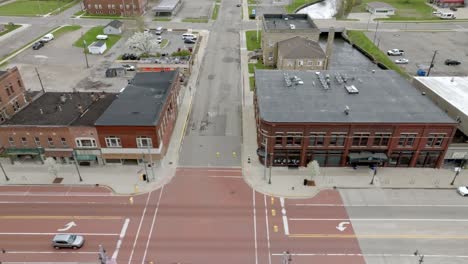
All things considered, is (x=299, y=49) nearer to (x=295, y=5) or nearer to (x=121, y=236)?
(x=121, y=236)

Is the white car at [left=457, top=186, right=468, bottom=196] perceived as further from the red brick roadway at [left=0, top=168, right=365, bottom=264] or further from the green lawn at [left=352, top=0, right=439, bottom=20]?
the green lawn at [left=352, top=0, right=439, bottom=20]

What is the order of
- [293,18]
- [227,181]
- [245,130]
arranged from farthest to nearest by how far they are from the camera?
1. [293,18]
2. [245,130]
3. [227,181]

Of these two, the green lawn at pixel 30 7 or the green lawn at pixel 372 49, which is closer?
the green lawn at pixel 372 49

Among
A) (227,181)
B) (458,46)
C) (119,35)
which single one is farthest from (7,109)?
(458,46)

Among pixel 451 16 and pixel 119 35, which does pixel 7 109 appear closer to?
pixel 119 35

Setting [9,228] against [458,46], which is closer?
[9,228]

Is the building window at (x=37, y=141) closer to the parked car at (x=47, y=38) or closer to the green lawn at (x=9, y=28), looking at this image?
the parked car at (x=47, y=38)

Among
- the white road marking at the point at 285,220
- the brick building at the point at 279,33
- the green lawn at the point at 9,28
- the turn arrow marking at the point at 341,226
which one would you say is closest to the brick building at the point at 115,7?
the green lawn at the point at 9,28
